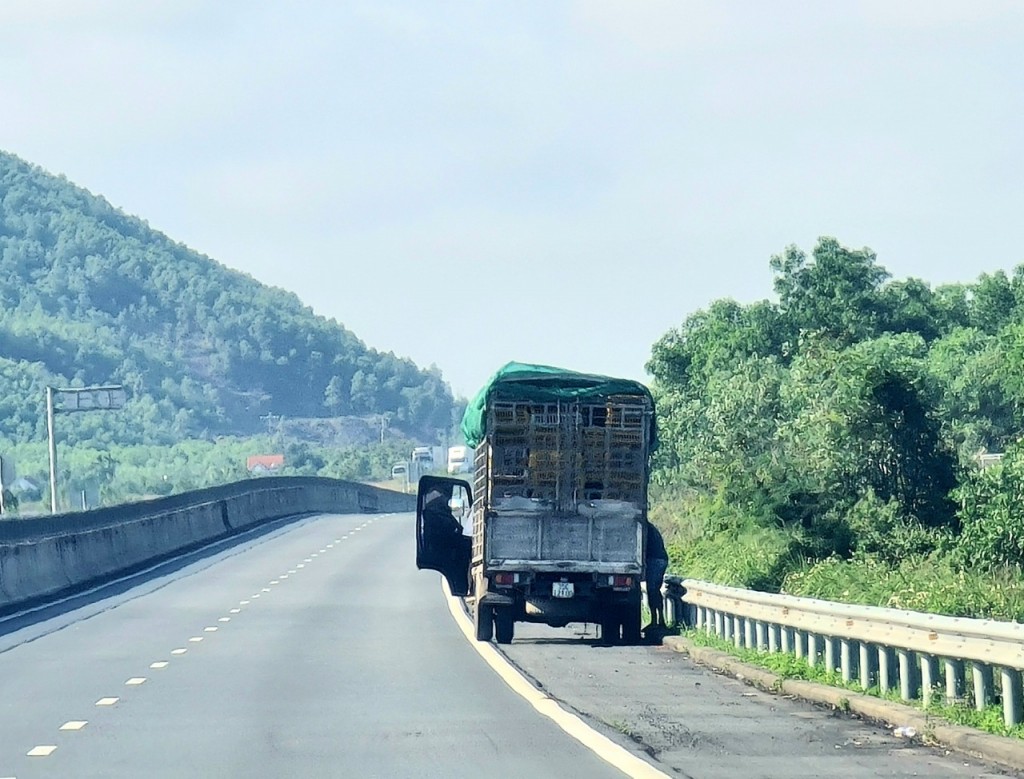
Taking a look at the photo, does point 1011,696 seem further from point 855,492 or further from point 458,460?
point 458,460

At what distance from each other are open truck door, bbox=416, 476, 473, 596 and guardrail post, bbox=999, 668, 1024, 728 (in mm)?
14433

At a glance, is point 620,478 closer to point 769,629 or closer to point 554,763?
point 769,629

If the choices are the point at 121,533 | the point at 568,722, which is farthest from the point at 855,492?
the point at 568,722

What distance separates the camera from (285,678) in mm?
19266

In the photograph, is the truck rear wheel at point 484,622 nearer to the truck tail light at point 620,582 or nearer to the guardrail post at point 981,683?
the truck tail light at point 620,582

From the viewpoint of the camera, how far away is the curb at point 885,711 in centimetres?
1219

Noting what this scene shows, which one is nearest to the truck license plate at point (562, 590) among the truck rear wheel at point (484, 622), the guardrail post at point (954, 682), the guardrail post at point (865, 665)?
the truck rear wheel at point (484, 622)

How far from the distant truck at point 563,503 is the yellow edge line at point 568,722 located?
3.26ft

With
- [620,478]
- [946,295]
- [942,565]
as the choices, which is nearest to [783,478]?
[942,565]

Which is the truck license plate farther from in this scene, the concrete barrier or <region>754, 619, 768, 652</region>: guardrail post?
the concrete barrier

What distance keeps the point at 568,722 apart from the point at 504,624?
9.72 metres

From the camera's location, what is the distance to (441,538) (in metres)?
27.2

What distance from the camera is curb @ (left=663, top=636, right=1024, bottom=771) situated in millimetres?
12188

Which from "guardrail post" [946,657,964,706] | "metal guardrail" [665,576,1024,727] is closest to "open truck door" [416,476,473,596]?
"metal guardrail" [665,576,1024,727]
